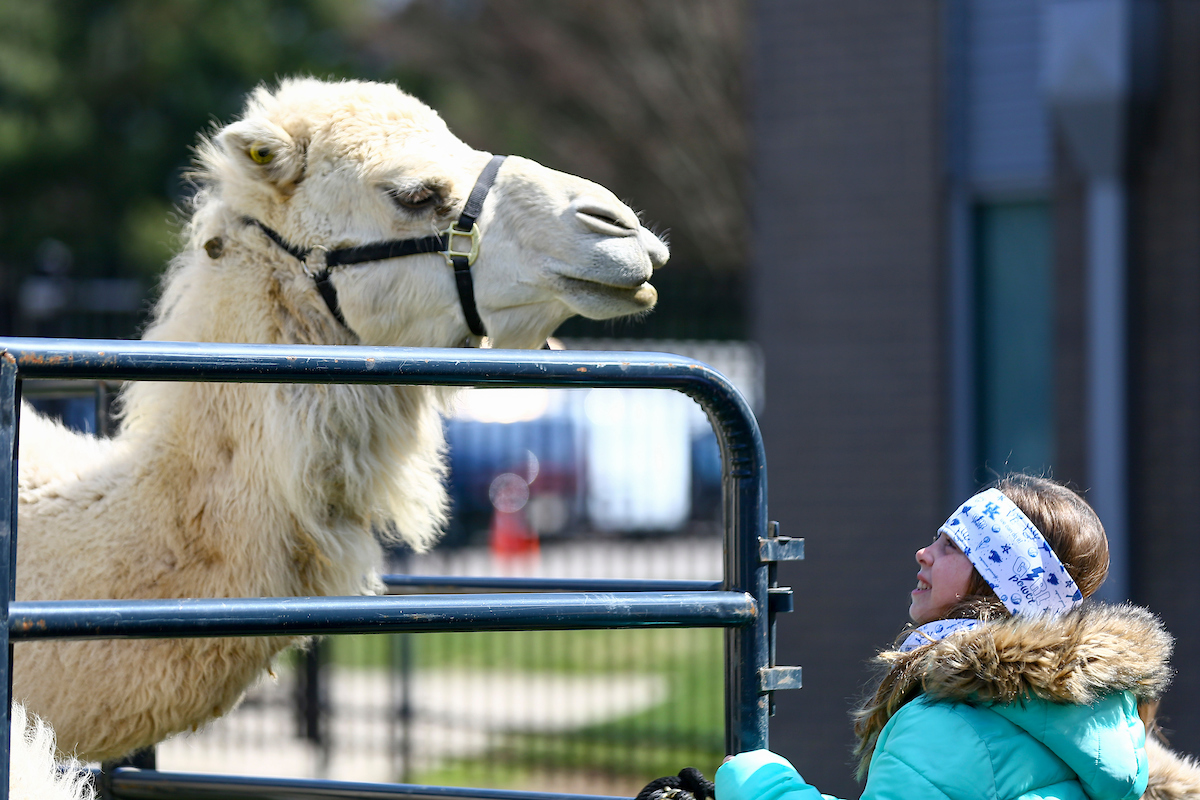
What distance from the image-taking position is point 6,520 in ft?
5.17

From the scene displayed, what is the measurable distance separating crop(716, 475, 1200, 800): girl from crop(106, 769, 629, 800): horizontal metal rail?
1.83 feet

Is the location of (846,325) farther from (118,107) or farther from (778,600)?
(118,107)

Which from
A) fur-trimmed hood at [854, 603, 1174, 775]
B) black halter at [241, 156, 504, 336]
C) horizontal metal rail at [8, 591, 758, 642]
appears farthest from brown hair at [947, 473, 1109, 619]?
black halter at [241, 156, 504, 336]

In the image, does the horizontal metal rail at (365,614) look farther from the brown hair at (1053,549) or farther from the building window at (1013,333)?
the building window at (1013,333)

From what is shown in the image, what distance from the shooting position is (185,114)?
1755 cm

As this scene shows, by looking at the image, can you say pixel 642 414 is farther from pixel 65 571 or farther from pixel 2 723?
pixel 2 723

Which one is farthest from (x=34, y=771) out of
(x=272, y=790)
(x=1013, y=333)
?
(x=1013, y=333)

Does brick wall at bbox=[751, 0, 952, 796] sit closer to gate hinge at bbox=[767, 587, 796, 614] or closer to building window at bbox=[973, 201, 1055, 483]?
building window at bbox=[973, 201, 1055, 483]

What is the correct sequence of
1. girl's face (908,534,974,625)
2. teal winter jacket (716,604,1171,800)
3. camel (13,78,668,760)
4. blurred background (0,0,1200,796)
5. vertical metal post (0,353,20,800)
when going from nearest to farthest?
vertical metal post (0,353,20,800), teal winter jacket (716,604,1171,800), girl's face (908,534,974,625), camel (13,78,668,760), blurred background (0,0,1200,796)

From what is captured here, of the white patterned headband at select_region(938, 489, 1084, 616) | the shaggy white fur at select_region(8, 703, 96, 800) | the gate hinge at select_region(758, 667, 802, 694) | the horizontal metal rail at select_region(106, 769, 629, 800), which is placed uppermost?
the white patterned headband at select_region(938, 489, 1084, 616)

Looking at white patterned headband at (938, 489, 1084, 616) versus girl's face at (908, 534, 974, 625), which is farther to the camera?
girl's face at (908, 534, 974, 625)

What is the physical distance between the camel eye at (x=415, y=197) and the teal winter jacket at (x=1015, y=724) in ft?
4.74

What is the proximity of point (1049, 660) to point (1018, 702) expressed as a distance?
76mm

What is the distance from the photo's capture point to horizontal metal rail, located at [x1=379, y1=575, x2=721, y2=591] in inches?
94.7
